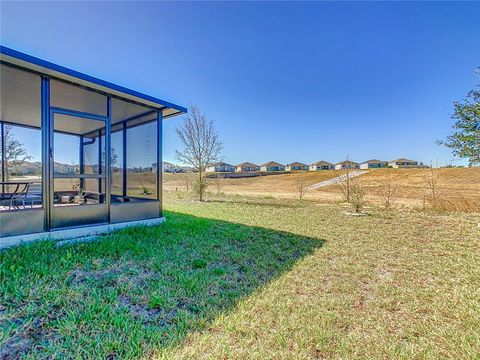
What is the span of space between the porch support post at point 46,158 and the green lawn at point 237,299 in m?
0.78

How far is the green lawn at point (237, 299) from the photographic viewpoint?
1.83 m

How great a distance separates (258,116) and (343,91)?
22.6 feet

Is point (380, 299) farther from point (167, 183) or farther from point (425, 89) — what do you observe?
point (167, 183)

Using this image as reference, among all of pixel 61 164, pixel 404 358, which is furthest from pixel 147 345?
pixel 61 164

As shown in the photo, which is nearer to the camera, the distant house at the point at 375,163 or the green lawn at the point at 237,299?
the green lawn at the point at 237,299

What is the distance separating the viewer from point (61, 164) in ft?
15.2

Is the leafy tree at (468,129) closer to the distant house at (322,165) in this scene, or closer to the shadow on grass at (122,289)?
the shadow on grass at (122,289)

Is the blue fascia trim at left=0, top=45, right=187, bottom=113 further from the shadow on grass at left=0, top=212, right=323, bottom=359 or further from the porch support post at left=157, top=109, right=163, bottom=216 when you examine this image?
the shadow on grass at left=0, top=212, right=323, bottom=359

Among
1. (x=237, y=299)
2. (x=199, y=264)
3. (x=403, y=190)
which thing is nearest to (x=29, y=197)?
(x=199, y=264)

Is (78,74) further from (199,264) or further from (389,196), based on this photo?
(389,196)

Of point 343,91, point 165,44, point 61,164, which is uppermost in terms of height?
point 343,91

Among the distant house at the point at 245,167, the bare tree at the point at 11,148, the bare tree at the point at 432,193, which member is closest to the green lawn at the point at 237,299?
the bare tree at the point at 11,148

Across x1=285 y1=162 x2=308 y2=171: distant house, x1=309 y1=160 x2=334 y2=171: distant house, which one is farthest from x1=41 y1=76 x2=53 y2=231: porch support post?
x1=285 y1=162 x2=308 y2=171: distant house

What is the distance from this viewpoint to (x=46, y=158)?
3994 mm
